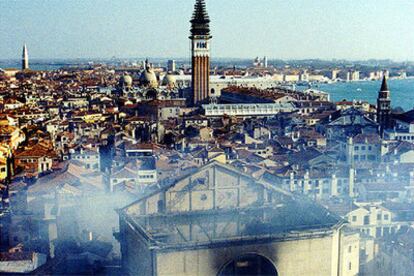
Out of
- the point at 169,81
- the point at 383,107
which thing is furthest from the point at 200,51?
the point at 169,81

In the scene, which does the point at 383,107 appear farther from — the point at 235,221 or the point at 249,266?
the point at 249,266

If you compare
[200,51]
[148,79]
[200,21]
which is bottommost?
[148,79]

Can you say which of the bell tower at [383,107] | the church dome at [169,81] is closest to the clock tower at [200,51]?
the bell tower at [383,107]

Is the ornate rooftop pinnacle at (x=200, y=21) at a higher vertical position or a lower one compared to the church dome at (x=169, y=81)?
higher

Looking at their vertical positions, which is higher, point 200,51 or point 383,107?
point 200,51

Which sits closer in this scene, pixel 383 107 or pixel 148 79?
pixel 383 107

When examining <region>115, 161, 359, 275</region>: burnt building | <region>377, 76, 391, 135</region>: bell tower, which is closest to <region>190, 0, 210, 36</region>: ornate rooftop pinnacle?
<region>377, 76, 391, 135</region>: bell tower

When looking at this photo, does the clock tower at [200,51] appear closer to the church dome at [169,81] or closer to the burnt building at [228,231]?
the church dome at [169,81]

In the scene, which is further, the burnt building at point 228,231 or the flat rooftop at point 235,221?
the flat rooftop at point 235,221
